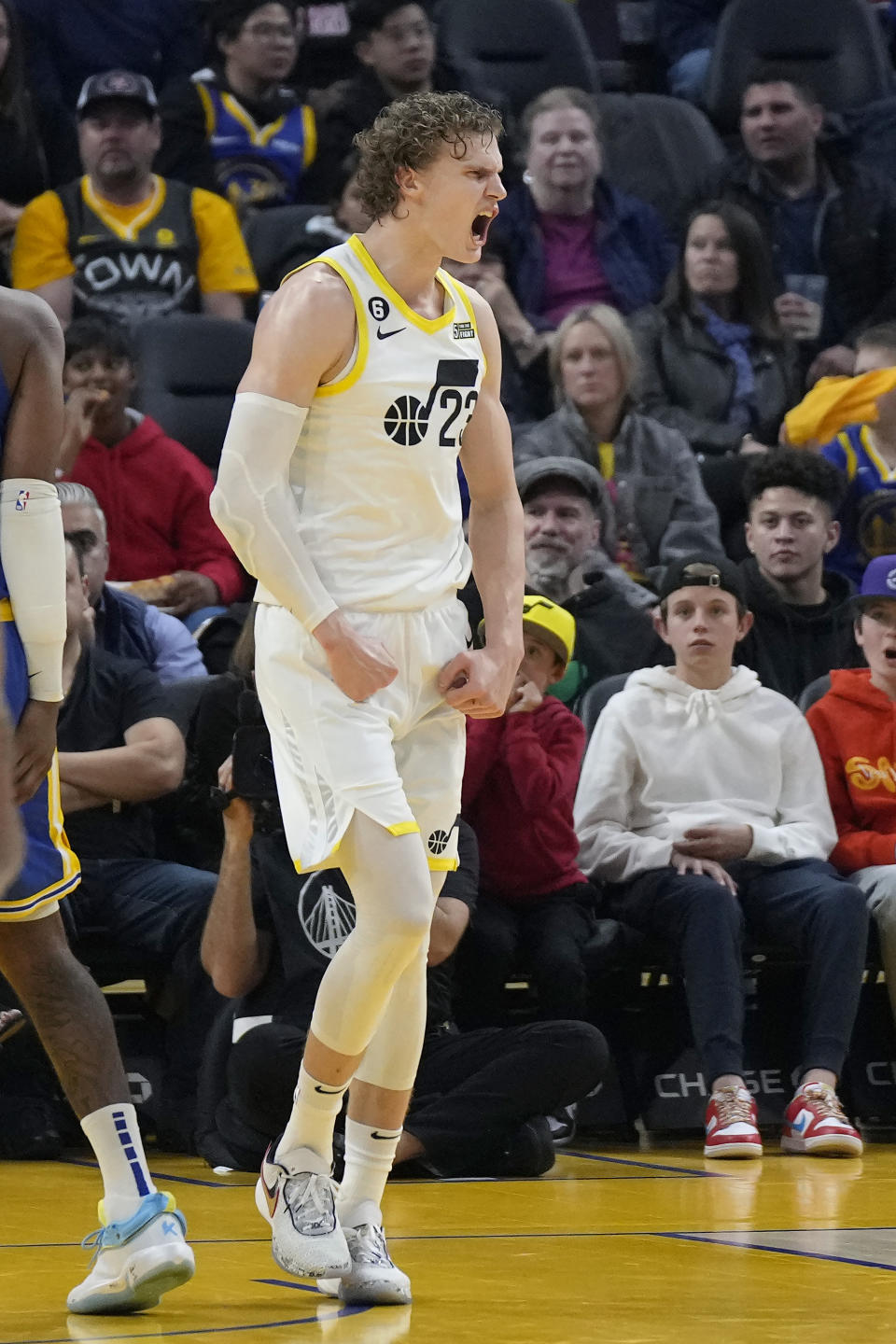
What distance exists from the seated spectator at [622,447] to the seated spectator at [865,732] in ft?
4.34

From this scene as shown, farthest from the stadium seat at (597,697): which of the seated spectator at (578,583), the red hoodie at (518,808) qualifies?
the red hoodie at (518,808)

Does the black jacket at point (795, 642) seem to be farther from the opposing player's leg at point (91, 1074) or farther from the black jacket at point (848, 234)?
the opposing player's leg at point (91, 1074)

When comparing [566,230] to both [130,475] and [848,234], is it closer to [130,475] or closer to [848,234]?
[848,234]

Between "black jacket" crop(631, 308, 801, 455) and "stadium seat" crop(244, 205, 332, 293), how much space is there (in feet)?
5.13

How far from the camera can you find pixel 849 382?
28.2 ft

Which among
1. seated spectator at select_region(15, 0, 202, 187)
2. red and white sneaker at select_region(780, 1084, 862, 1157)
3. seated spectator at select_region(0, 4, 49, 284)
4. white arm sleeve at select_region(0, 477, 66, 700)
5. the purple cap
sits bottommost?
red and white sneaker at select_region(780, 1084, 862, 1157)

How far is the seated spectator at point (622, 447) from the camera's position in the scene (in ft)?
26.3

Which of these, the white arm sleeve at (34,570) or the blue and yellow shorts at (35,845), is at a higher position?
the white arm sleeve at (34,570)

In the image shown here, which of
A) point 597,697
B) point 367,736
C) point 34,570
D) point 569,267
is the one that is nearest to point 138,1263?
point 367,736

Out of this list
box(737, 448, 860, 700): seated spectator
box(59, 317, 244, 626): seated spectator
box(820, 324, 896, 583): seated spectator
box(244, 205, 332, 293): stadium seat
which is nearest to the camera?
box(737, 448, 860, 700): seated spectator

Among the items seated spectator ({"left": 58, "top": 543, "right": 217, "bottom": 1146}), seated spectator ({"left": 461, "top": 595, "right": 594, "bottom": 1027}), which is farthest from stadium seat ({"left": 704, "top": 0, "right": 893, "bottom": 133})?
seated spectator ({"left": 58, "top": 543, "right": 217, "bottom": 1146})

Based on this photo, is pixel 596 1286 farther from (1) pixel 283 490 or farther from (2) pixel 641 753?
(2) pixel 641 753

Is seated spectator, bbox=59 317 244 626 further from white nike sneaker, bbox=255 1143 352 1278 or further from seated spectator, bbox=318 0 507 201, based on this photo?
white nike sneaker, bbox=255 1143 352 1278

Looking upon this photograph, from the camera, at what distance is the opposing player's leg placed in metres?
3.37
